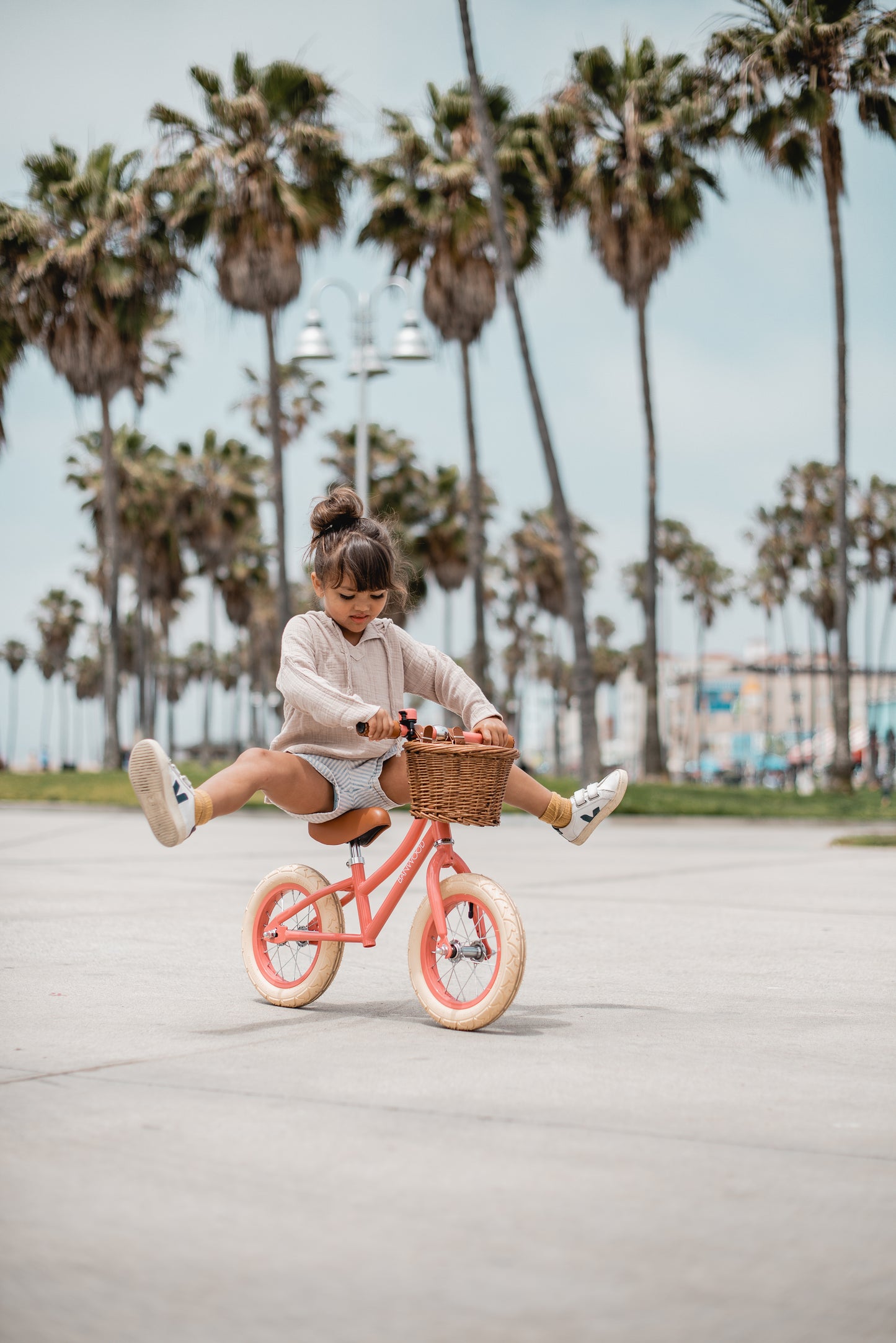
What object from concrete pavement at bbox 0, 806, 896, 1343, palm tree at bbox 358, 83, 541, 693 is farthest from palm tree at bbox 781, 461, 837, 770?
concrete pavement at bbox 0, 806, 896, 1343

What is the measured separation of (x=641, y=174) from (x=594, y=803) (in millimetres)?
26813

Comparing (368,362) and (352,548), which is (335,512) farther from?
(368,362)

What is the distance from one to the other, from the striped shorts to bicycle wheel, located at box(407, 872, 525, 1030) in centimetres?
40

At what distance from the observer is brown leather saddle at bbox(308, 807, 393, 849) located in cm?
488

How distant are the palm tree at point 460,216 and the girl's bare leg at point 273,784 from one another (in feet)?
80.3

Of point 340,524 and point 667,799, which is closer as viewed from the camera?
point 340,524

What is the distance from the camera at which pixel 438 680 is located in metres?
5.17

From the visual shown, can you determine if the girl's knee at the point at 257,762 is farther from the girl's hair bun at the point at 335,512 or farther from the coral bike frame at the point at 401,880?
the girl's hair bun at the point at 335,512

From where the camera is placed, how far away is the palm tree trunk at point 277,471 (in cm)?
2803

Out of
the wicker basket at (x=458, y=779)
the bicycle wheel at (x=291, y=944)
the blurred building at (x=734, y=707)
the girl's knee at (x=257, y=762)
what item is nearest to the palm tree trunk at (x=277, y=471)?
the bicycle wheel at (x=291, y=944)

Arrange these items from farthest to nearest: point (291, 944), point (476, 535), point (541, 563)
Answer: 1. point (541, 563)
2. point (476, 535)
3. point (291, 944)

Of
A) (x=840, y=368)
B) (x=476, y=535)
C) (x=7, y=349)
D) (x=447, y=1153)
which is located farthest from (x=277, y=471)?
(x=447, y=1153)

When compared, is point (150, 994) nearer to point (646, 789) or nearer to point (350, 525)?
point (350, 525)

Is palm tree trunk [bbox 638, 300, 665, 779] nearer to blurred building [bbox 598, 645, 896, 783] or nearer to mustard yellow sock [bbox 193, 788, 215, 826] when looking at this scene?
mustard yellow sock [bbox 193, 788, 215, 826]
